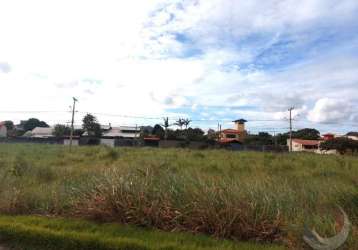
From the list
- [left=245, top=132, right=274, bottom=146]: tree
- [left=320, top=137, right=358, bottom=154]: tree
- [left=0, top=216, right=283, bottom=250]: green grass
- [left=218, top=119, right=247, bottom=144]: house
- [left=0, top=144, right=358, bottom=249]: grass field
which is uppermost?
[left=218, top=119, right=247, bottom=144]: house

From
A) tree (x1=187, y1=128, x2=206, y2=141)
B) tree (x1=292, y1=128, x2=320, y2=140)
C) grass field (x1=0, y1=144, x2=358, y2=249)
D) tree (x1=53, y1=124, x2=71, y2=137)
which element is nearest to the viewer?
grass field (x1=0, y1=144, x2=358, y2=249)

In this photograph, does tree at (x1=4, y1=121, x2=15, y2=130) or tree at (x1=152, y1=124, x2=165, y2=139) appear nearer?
tree at (x1=152, y1=124, x2=165, y2=139)

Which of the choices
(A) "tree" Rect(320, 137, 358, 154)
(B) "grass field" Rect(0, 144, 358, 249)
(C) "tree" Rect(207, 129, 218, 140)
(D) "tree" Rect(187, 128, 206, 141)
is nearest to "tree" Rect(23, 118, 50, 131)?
(C) "tree" Rect(207, 129, 218, 140)

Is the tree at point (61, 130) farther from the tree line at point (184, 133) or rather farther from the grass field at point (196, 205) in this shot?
the grass field at point (196, 205)

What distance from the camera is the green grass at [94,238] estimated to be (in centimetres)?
552

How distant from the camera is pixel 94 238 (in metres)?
5.77

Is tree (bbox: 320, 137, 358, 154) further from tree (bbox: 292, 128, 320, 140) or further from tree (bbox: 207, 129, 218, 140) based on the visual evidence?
tree (bbox: 292, 128, 320, 140)

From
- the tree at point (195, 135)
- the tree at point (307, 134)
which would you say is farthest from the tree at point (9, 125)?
the tree at point (307, 134)

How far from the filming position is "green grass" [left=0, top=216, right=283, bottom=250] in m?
5.52

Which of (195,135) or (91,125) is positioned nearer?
(195,135)

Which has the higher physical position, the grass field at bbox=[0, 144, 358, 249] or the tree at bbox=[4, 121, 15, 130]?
the tree at bbox=[4, 121, 15, 130]

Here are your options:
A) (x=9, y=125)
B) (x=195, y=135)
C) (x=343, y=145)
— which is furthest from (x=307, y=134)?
(x=9, y=125)

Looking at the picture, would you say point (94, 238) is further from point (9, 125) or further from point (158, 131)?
point (9, 125)

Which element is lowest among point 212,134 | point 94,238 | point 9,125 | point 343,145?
point 94,238
